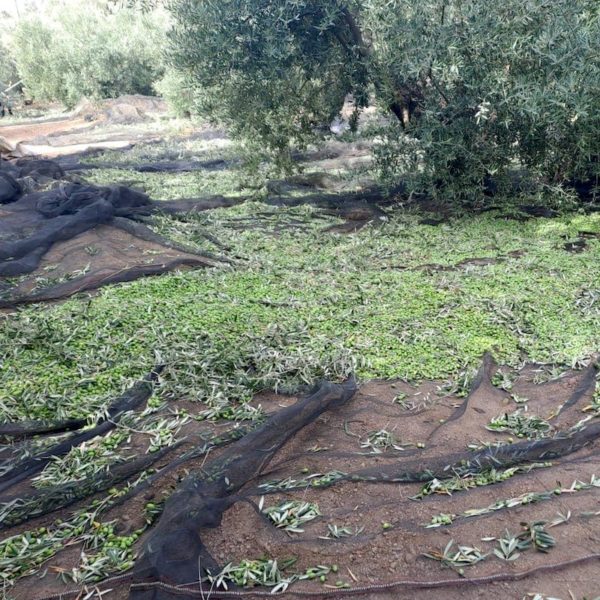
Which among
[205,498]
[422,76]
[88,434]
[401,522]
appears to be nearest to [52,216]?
[422,76]

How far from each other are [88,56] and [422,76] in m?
22.8

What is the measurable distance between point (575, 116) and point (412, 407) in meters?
4.87

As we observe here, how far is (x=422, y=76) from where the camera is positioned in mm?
8859

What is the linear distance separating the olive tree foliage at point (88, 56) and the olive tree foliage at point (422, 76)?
18507mm

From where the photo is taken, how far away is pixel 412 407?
14.4 feet

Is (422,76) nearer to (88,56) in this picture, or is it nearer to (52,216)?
(52,216)

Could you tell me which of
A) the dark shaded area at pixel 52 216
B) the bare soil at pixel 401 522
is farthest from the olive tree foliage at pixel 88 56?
the bare soil at pixel 401 522

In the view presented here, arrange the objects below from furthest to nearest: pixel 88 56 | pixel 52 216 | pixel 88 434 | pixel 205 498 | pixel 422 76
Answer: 1. pixel 88 56
2. pixel 422 76
3. pixel 52 216
4. pixel 88 434
5. pixel 205 498

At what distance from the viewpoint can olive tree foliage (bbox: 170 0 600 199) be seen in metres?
7.63

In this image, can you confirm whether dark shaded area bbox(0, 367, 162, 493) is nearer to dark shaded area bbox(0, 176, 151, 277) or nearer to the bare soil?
the bare soil

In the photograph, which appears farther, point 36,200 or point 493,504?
point 36,200

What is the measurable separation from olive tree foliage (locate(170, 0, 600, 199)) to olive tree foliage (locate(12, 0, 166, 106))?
18507 mm

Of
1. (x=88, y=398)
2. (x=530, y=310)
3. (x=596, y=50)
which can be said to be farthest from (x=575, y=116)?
(x=88, y=398)

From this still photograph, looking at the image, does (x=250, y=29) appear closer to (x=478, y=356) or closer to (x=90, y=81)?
(x=478, y=356)
